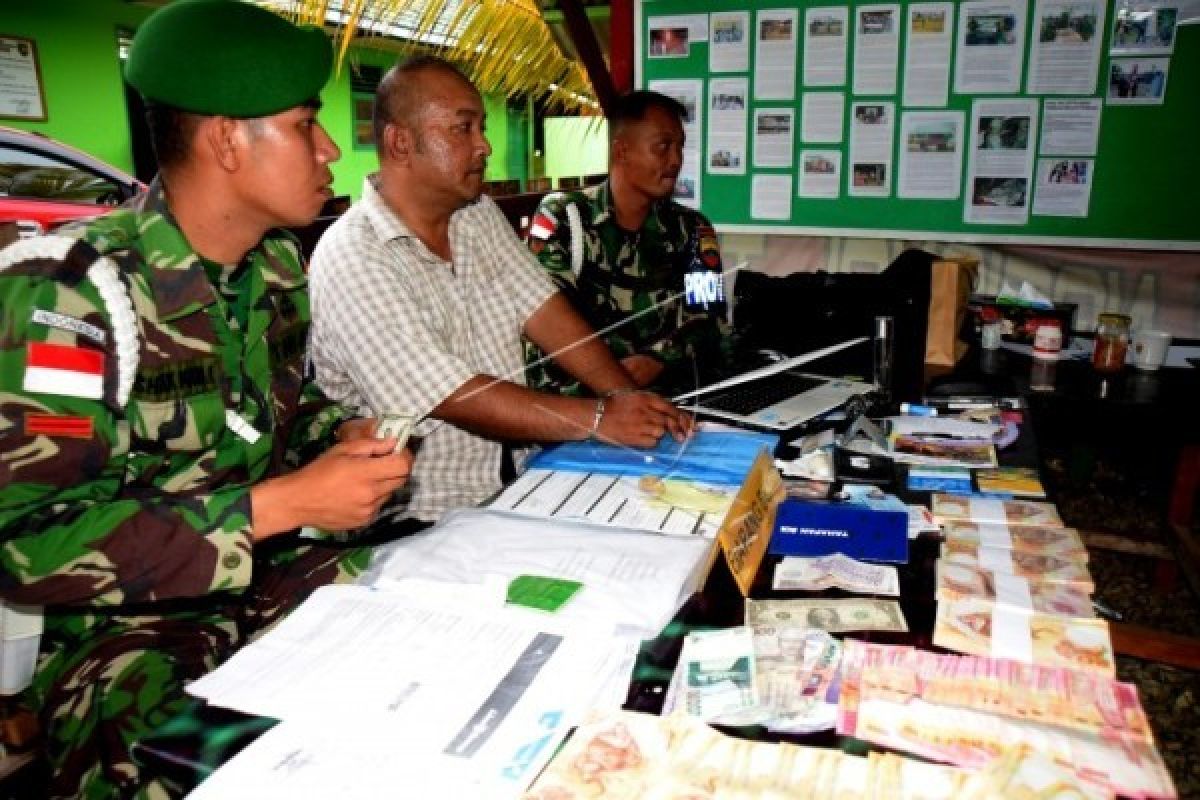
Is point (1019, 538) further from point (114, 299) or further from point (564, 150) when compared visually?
point (564, 150)

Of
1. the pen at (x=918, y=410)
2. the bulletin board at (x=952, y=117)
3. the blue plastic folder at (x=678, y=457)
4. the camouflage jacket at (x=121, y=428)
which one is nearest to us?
the camouflage jacket at (x=121, y=428)

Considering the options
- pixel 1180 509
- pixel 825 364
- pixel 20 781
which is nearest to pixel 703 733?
pixel 20 781

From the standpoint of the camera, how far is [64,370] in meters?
1.11

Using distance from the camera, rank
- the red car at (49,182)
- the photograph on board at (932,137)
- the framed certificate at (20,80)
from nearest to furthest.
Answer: the photograph on board at (932,137)
the red car at (49,182)
the framed certificate at (20,80)

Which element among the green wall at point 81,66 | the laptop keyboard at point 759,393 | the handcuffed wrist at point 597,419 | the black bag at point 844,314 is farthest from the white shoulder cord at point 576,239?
the green wall at point 81,66

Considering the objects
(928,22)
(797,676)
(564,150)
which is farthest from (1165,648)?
(564,150)

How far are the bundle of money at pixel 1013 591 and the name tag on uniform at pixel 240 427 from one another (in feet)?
3.58

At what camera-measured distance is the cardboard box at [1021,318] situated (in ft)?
9.14

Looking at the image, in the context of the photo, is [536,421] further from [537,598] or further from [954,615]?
[954,615]

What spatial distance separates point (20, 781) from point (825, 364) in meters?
1.97

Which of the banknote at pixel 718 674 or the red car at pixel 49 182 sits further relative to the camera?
the red car at pixel 49 182

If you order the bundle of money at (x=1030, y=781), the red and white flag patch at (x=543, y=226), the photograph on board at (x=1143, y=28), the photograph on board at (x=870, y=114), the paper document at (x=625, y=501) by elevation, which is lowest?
the bundle of money at (x=1030, y=781)

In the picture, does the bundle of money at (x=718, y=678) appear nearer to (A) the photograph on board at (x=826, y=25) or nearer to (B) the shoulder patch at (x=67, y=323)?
(B) the shoulder patch at (x=67, y=323)

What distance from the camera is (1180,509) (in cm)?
267
